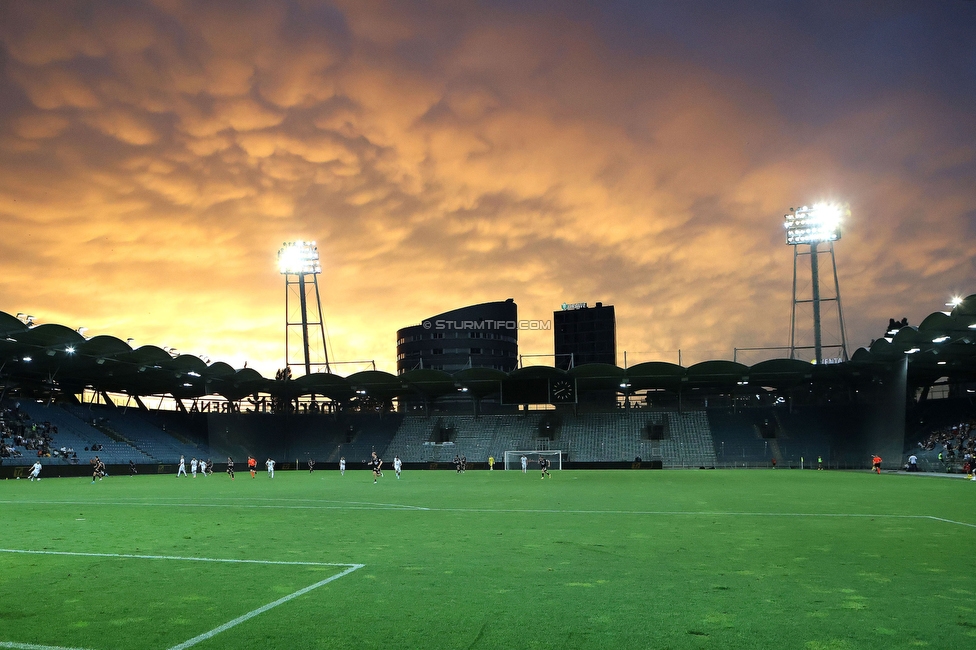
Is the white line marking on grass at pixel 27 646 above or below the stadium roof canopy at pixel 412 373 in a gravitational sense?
below

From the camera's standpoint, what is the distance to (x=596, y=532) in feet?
52.4

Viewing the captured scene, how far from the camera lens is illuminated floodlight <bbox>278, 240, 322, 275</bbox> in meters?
79.9

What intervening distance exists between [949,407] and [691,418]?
23.4 metres

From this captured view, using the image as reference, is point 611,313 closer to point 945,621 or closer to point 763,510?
point 763,510

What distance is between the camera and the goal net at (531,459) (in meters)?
70.2

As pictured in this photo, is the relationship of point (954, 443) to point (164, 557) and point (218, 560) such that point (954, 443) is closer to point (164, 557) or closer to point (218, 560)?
point (218, 560)

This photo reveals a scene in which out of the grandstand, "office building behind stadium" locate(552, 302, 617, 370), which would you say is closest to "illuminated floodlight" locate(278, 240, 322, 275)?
the grandstand

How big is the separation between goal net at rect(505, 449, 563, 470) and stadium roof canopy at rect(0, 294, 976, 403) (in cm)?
576

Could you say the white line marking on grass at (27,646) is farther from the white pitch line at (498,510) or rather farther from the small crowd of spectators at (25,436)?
the small crowd of spectators at (25,436)

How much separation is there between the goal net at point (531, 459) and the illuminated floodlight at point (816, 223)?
106 feet

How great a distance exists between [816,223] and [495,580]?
231 feet

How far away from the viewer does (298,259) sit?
262 ft

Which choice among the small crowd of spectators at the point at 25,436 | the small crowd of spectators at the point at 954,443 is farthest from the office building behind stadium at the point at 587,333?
the small crowd of spectators at the point at 25,436

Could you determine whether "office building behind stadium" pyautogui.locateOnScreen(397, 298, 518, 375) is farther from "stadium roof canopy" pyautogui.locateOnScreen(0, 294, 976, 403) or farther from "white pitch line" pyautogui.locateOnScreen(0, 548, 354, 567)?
"white pitch line" pyautogui.locateOnScreen(0, 548, 354, 567)
